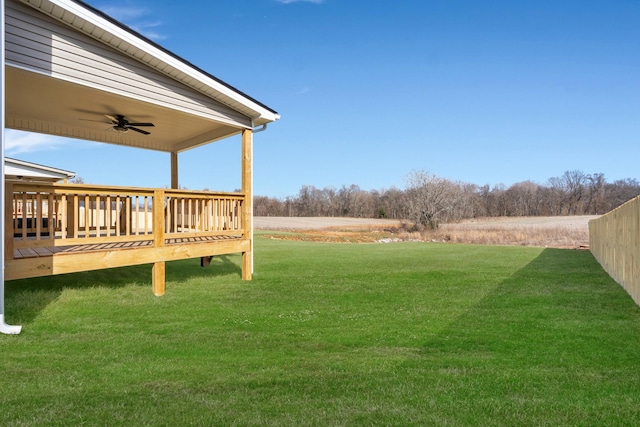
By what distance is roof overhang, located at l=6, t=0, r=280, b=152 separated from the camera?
6.32 metres

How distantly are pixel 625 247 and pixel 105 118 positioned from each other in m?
11.0

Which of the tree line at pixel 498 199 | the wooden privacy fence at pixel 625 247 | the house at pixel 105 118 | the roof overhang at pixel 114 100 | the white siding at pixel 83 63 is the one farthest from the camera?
the tree line at pixel 498 199

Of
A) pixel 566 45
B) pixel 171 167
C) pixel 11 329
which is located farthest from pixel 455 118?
pixel 11 329

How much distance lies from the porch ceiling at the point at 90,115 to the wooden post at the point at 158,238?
175 centimetres

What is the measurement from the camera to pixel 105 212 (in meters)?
6.77

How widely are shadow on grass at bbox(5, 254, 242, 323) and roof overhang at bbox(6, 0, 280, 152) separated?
133 inches

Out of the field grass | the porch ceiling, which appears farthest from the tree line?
the field grass

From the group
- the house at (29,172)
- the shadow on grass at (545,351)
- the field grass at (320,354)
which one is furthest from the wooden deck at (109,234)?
the house at (29,172)

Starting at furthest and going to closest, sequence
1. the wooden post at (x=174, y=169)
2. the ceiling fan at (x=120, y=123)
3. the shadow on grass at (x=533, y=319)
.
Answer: the wooden post at (x=174, y=169), the ceiling fan at (x=120, y=123), the shadow on grass at (x=533, y=319)

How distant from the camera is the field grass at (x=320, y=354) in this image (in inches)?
112

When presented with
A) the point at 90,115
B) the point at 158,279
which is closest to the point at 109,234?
the point at 158,279

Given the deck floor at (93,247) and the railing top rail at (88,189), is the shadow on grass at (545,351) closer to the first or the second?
the deck floor at (93,247)

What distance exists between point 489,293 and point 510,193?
60557 millimetres

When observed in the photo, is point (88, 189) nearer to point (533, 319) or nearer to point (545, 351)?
point (545, 351)
